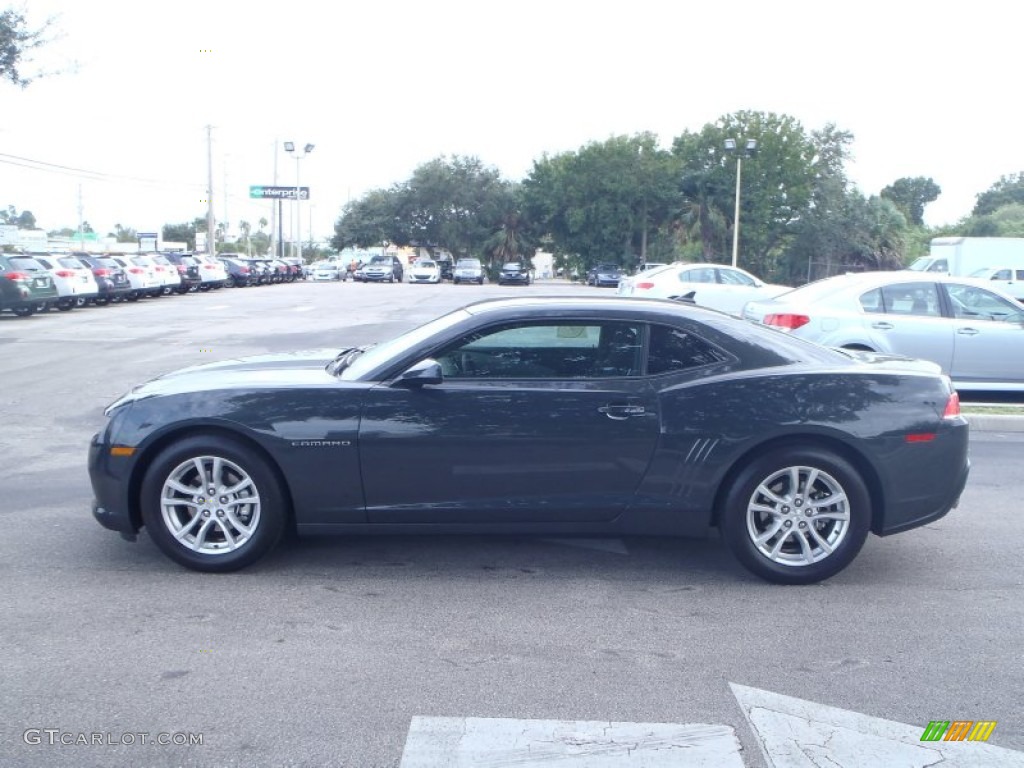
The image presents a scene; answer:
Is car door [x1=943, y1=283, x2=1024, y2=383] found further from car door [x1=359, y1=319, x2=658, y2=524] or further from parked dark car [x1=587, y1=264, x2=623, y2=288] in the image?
parked dark car [x1=587, y1=264, x2=623, y2=288]

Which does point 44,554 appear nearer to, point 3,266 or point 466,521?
point 466,521

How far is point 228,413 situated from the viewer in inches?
220

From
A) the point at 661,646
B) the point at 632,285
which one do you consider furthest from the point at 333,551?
the point at 632,285

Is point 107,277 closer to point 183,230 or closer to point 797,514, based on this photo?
point 797,514

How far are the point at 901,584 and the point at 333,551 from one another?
3269 millimetres

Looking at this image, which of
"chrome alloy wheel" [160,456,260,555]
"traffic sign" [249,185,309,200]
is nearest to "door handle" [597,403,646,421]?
"chrome alloy wheel" [160,456,260,555]

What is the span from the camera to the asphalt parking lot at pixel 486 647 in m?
3.90

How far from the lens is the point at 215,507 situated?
222 inches

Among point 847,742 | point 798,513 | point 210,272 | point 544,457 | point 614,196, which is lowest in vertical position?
point 847,742

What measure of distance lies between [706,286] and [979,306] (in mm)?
10657

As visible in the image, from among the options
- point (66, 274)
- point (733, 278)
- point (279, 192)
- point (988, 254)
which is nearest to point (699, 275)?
point (733, 278)

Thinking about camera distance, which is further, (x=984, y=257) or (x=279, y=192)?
(x=279, y=192)

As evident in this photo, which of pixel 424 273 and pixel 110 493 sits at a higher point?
pixel 424 273

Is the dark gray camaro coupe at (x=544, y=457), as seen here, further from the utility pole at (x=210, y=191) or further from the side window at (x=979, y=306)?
the utility pole at (x=210, y=191)
